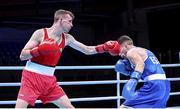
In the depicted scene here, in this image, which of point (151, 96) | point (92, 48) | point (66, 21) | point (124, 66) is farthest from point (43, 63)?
point (151, 96)

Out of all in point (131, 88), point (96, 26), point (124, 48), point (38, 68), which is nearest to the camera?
point (131, 88)

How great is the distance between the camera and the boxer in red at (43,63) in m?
3.25

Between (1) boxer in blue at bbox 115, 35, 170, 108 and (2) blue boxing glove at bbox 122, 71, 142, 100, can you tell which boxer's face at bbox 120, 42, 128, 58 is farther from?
(2) blue boxing glove at bbox 122, 71, 142, 100

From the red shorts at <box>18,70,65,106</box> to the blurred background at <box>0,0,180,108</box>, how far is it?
7.90 metres

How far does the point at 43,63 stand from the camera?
11.2 ft

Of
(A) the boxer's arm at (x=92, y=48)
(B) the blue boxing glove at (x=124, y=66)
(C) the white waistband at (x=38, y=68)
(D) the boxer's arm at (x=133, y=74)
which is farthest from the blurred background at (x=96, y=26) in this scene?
(D) the boxer's arm at (x=133, y=74)

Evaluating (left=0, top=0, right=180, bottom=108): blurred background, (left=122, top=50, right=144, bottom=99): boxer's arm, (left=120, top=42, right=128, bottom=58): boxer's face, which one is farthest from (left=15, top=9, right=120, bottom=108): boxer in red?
(left=0, top=0, right=180, bottom=108): blurred background

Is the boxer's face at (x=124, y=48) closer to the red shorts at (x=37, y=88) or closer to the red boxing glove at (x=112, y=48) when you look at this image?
the red boxing glove at (x=112, y=48)

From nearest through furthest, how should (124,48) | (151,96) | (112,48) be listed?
(151,96) < (124,48) < (112,48)

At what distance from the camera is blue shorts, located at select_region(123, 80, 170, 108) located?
3.17 meters

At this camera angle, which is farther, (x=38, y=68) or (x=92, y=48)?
(x=92, y=48)

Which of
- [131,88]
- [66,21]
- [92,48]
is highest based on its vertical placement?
[66,21]

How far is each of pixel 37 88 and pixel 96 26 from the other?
411 inches

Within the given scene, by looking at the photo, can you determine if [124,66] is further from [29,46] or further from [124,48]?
[29,46]
